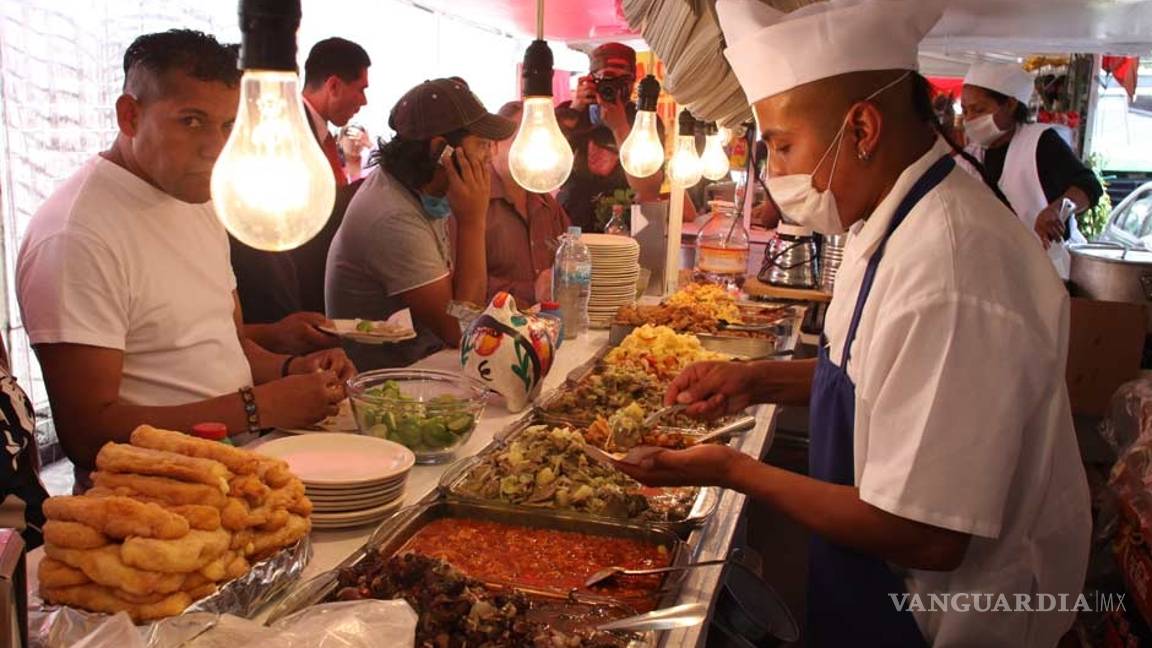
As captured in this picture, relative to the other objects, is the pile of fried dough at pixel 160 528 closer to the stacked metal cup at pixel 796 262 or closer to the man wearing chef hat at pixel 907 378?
the man wearing chef hat at pixel 907 378

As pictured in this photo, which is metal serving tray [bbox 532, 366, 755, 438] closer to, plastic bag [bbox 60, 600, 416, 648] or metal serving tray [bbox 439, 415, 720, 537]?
metal serving tray [bbox 439, 415, 720, 537]

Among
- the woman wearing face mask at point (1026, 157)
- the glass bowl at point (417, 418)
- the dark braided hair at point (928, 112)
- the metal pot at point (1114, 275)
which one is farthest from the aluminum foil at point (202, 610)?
the woman wearing face mask at point (1026, 157)

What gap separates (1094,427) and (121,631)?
4727 millimetres

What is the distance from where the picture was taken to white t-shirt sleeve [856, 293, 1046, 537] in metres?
1.53

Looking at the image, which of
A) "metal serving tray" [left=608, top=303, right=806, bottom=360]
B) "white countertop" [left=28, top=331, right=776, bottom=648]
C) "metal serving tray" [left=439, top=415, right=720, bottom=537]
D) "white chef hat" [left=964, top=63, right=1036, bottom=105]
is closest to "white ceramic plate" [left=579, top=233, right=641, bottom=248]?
"metal serving tray" [left=608, top=303, right=806, bottom=360]

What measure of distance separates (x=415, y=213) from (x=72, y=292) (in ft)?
5.28

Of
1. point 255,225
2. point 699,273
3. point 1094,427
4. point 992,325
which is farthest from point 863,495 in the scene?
point 699,273

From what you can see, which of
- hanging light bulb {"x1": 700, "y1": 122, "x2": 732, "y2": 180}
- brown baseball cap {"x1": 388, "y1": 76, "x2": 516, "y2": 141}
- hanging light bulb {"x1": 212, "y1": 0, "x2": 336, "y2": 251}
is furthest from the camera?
hanging light bulb {"x1": 700, "y1": 122, "x2": 732, "y2": 180}

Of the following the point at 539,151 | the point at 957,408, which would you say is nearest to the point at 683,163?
the point at 539,151

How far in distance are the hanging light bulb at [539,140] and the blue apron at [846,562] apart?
3.98 feet

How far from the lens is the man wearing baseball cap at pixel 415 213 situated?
11.7ft

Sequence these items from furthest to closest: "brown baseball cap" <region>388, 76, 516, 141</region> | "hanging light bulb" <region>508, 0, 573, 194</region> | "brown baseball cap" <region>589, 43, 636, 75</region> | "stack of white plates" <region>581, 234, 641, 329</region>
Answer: "brown baseball cap" <region>589, 43, 636, 75</region>, "stack of white plates" <region>581, 234, 641, 329</region>, "brown baseball cap" <region>388, 76, 516, 141</region>, "hanging light bulb" <region>508, 0, 573, 194</region>

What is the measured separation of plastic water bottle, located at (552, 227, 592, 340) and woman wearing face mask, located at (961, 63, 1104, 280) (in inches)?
154

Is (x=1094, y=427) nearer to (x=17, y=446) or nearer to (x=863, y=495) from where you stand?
(x=863, y=495)
